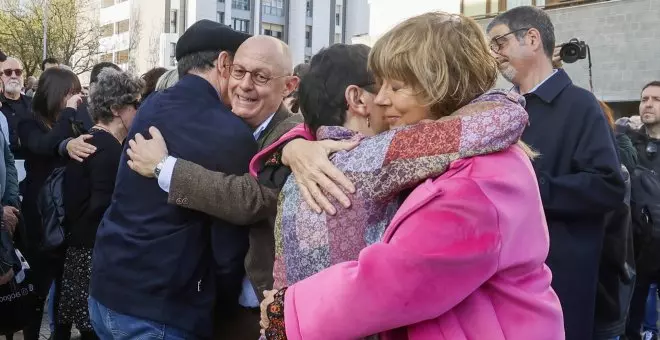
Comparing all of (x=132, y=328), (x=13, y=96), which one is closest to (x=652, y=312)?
(x=132, y=328)

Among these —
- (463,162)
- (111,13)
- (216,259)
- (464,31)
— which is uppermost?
(111,13)

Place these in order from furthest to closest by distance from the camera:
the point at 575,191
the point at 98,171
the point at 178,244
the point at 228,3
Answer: the point at 228,3 → the point at 98,171 → the point at 575,191 → the point at 178,244

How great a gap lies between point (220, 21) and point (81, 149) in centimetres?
5760

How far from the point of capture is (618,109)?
1515 centimetres

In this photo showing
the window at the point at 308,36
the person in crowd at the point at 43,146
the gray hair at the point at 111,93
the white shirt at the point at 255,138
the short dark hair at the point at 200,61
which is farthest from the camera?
the window at the point at 308,36

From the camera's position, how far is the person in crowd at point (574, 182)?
9.18 feet

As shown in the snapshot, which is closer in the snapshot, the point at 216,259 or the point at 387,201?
the point at 387,201

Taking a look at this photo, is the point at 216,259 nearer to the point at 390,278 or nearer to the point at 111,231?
the point at 111,231

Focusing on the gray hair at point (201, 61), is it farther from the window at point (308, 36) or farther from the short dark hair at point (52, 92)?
the window at point (308, 36)

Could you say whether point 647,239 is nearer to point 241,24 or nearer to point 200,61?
point 200,61

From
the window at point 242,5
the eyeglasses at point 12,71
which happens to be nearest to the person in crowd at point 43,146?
the eyeglasses at point 12,71

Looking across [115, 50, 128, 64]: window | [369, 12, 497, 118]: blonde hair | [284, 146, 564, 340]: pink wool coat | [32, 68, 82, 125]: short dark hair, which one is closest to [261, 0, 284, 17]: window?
[115, 50, 128, 64]: window

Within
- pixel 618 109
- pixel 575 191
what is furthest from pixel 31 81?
pixel 618 109

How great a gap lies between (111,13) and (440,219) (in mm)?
66351
